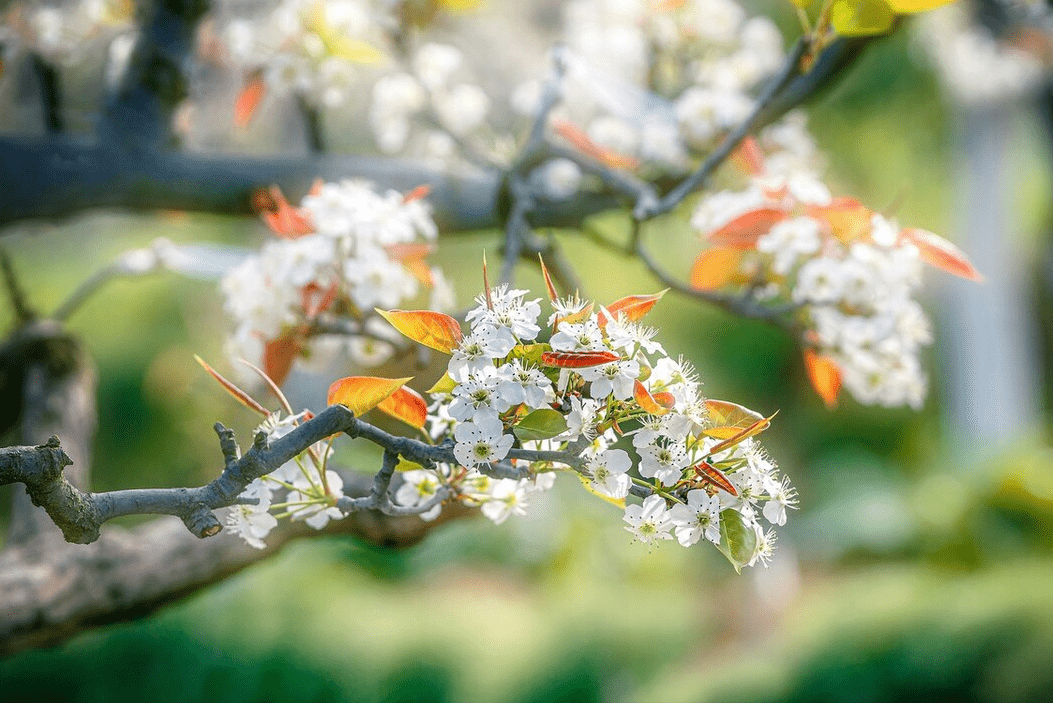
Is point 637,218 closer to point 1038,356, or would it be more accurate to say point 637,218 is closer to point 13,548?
point 13,548

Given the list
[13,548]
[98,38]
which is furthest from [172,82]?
[13,548]

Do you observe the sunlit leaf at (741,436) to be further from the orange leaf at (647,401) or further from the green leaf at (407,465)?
the green leaf at (407,465)

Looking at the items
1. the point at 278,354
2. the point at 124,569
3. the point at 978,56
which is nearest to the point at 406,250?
the point at 278,354

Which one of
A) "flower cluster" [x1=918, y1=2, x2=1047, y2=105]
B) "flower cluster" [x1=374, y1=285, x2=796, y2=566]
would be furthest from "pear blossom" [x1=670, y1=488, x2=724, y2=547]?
"flower cluster" [x1=918, y1=2, x2=1047, y2=105]

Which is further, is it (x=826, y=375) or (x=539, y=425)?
(x=826, y=375)

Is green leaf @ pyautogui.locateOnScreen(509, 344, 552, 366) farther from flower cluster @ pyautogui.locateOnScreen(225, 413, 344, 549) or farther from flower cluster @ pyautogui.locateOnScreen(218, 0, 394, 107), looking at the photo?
flower cluster @ pyautogui.locateOnScreen(218, 0, 394, 107)

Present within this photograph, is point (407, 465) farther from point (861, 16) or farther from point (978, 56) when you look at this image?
point (978, 56)

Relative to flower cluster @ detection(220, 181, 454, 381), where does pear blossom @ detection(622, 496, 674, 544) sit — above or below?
above
